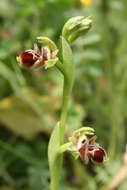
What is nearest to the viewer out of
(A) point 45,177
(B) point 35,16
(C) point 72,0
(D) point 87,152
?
(D) point 87,152

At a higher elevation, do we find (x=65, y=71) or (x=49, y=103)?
Result: (x=49, y=103)

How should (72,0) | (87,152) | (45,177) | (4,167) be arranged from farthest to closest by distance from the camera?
1. (72,0)
2. (4,167)
3. (45,177)
4. (87,152)

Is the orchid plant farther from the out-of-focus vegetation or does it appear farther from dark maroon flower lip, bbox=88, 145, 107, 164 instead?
the out-of-focus vegetation

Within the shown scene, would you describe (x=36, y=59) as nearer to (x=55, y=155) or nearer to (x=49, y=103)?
(x=55, y=155)

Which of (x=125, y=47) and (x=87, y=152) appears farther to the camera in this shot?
(x=125, y=47)

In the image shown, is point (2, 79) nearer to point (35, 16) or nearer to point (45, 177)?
point (35, 16)

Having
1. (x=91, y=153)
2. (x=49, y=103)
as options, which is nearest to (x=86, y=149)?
(x=91, y=153)

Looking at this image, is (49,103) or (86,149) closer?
(86,149)

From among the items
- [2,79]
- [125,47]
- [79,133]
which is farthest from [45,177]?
[125,47]
